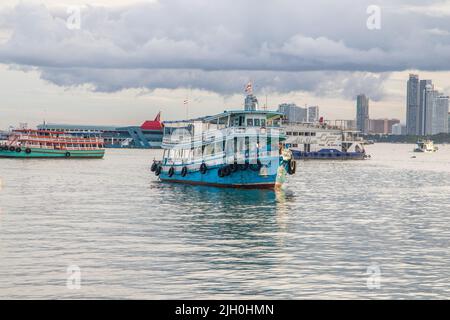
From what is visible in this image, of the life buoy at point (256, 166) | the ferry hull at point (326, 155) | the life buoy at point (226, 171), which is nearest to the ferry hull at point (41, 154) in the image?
the ferry hull at point (326, 155)

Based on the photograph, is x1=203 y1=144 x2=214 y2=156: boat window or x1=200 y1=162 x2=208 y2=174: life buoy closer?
x1=203 y1=144 x2=214 y2=156: boat window

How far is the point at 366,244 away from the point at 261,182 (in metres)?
33.5

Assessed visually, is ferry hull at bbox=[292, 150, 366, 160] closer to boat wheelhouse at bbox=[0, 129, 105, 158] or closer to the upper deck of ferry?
boat wheelhouse at bbox=[0, 129, 105, 158]

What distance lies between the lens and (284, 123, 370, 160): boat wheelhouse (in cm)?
18025

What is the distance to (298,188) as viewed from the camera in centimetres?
7844

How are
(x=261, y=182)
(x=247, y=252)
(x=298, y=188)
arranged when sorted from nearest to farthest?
1. (x=247, y=252)
2. (x=261, y=182)
3. (x=298, y=188)

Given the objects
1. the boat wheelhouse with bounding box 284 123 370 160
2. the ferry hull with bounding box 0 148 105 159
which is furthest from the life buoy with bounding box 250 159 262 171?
the boat wheelhouse with bounding box 284 123 370 160

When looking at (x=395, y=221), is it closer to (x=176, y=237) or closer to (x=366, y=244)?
(x=366, y=244)

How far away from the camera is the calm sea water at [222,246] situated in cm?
2630

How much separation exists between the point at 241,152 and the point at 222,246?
34.4m

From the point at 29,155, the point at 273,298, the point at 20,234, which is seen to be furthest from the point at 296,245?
the point at 29,155

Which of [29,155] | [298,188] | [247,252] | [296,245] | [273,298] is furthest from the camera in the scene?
[29,155]

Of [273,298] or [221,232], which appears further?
[221,232]

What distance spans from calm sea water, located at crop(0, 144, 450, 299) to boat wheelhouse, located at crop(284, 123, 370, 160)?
11355cm
